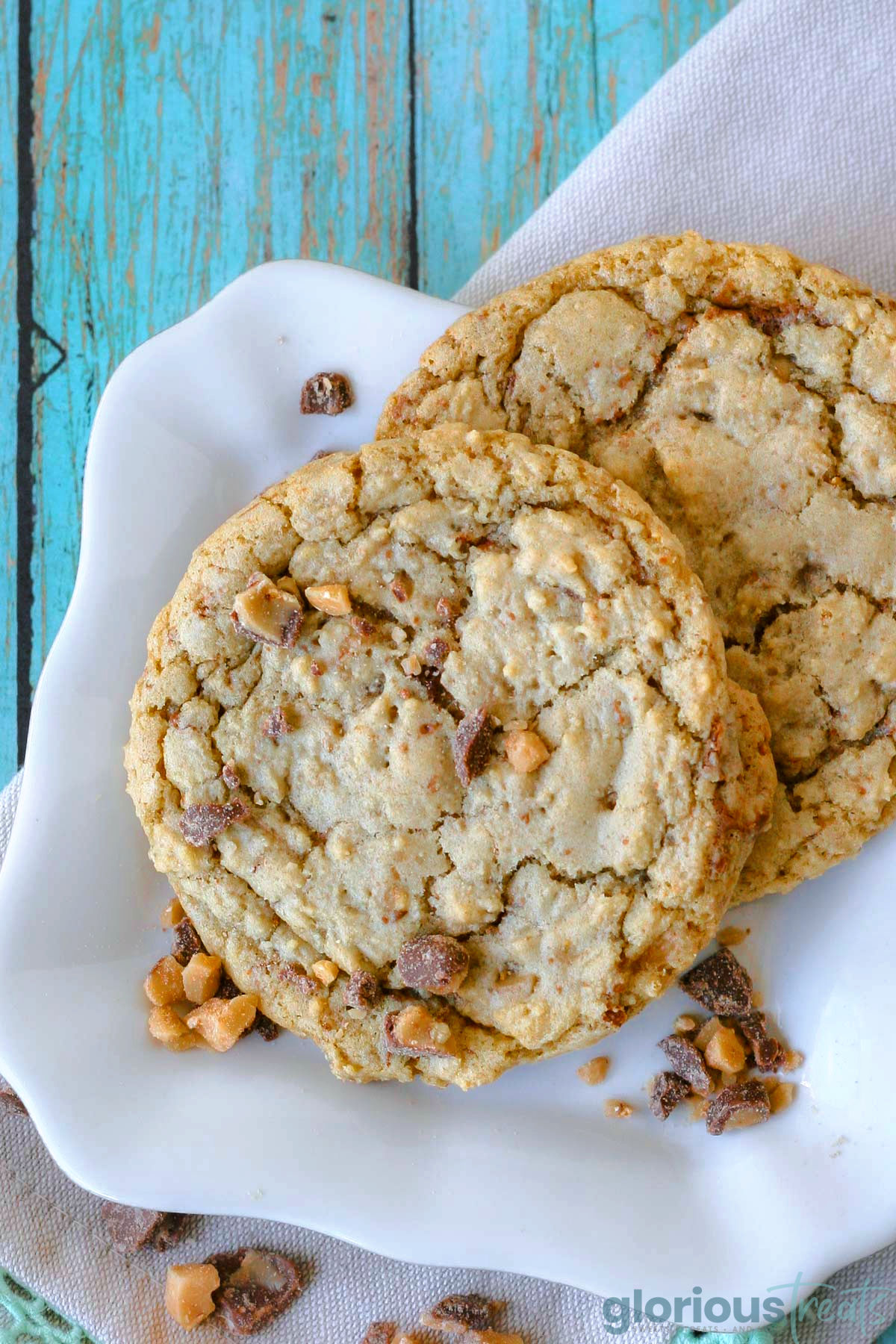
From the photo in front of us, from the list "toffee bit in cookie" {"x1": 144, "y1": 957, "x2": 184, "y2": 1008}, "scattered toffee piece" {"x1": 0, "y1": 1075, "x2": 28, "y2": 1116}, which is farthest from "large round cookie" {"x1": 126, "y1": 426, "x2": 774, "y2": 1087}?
"scattered toffee piece" {"x1": 0, "y1": 1075, "x2": 28, "y2": 1116}

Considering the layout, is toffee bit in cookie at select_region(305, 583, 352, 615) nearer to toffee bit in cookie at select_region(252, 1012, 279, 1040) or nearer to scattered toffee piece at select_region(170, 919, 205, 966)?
scattered toffee piece at select_region(170, 919, 205, 966)

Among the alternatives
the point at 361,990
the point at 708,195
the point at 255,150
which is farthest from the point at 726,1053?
the point at 255,150

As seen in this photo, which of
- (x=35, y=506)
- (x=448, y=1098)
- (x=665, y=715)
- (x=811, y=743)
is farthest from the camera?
(x=35, y=506)

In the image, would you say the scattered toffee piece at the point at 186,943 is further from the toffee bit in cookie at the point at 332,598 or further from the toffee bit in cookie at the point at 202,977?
the toffee bit in cookie at the point at 332,598

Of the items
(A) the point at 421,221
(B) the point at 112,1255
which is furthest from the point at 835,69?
(B) the point at 112,1255

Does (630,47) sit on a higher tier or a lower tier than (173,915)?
higher

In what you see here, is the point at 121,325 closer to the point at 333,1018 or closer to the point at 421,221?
the point at 421,221

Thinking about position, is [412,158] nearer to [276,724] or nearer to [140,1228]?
[276,724]
